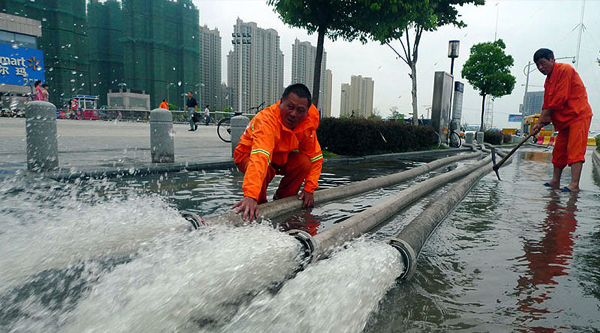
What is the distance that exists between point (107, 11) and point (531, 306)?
6024 centimetres

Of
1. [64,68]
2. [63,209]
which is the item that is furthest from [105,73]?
[63,209]

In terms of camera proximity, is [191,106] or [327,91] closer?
[191,106]

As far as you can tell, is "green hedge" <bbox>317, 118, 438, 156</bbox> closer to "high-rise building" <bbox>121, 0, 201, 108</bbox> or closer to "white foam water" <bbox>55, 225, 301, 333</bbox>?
"white foam water" <bbox>55, 225, 301, 333</bbox>

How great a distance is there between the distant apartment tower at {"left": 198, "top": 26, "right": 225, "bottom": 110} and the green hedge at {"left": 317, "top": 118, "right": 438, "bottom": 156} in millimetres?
44083

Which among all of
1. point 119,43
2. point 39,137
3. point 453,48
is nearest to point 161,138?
point 39,137

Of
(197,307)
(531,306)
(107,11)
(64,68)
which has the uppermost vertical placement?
(107,11)

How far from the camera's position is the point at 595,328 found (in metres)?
1.78

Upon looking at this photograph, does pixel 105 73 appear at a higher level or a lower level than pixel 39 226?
higher

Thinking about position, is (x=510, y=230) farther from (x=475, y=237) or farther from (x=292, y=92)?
(x=292, y=92)

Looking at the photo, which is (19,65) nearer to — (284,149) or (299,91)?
(284,149)

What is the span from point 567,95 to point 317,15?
7271mm

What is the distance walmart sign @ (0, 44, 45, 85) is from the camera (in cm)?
3794

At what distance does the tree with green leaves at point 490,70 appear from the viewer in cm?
3191

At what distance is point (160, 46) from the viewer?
54.7 meters
